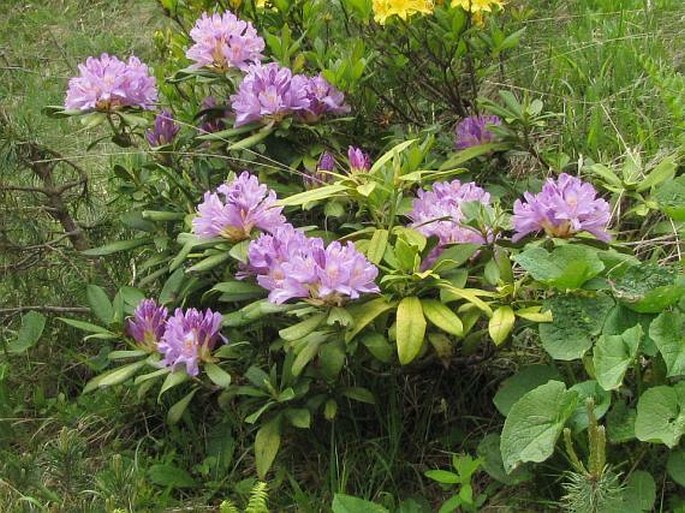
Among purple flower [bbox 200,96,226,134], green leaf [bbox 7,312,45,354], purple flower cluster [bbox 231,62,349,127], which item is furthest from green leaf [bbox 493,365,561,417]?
green leaf [bbox 7,312,45,354]

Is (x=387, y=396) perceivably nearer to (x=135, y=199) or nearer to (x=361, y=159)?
(x=361, y=159)

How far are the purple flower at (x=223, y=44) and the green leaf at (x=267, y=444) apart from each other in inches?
37.4

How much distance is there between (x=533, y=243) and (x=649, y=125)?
3.60 ft

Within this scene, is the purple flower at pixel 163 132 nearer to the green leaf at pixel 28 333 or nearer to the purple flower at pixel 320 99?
the purple flower at pixel 320 99

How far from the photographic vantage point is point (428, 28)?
2.90 meters

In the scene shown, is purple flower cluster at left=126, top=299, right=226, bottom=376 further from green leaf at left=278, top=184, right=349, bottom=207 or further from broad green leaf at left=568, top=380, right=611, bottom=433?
broad green leaf at left=568, top=380, right=611, bottom=433

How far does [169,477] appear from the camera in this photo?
251 cm

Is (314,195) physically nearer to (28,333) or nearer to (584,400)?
(584,400)

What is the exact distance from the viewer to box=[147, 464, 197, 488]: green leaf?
250 centimetres

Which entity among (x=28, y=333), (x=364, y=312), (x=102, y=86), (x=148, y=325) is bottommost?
(x=28, y=333)

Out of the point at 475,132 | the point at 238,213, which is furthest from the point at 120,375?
the point at 475,132

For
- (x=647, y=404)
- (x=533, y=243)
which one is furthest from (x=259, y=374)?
(x=647, y=404)

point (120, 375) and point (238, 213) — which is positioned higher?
point (238, 213)

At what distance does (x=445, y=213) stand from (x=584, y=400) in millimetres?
515
